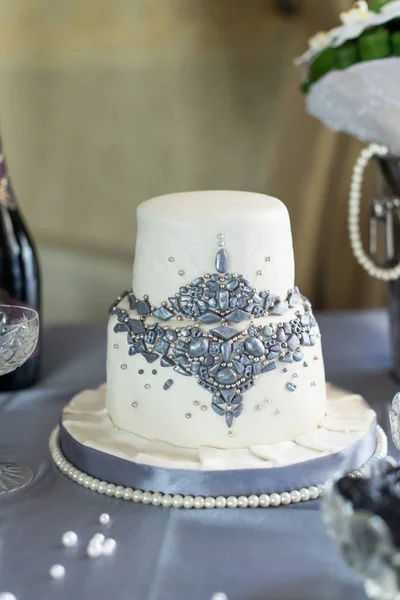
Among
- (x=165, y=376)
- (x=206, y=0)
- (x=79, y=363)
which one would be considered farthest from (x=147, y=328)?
(x=206, y=0)

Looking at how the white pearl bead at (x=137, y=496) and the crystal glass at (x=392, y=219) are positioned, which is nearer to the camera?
the white pearl bead at (x=137, y=496)

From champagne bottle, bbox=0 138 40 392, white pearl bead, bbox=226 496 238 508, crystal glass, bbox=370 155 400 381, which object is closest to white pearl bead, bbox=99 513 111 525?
white pearl bead, bbox=226 496 238 508

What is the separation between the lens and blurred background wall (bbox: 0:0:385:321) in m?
1.54

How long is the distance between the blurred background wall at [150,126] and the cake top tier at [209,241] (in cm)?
88

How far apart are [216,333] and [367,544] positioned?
282 mm

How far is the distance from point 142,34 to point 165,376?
3.35ft

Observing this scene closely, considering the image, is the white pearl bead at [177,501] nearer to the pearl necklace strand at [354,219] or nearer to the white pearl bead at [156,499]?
Answer: the white pearl bead at [156,499]

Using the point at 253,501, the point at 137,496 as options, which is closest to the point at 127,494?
the point at 137,496

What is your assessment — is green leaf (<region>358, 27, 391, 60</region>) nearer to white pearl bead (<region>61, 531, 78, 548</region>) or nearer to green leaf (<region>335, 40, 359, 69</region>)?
green leaf (<region>335, 40, 359, 69</region>)

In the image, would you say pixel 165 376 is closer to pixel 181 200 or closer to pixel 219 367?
pixel 219 367

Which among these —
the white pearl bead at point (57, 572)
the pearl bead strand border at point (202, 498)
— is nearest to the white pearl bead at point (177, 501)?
the pearl bead strand border at point (202, 498)

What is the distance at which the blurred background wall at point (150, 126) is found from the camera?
5.04ft

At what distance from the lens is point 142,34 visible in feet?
5.08

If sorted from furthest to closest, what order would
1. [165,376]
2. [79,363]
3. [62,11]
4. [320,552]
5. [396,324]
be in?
[62,11], [79,363], [396,324], [165,376], [320,552]
